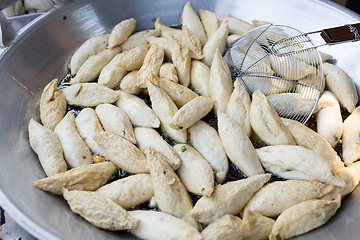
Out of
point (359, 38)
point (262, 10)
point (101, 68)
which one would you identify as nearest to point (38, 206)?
point (101, 68)

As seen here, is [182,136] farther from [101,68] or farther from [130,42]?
[130,42]

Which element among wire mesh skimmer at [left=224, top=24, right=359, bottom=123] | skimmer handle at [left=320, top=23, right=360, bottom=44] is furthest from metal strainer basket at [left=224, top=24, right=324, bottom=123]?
skimmer handle at [left=320, top=23, right=360, bottom=44]

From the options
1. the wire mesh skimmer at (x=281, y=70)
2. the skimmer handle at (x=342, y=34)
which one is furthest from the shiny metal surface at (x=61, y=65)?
the skimmer handle at (x=342, y=34)

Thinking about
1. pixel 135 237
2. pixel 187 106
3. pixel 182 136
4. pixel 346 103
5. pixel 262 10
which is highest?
pixel 262 10

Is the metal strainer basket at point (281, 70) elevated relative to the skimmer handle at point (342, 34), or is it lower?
lower

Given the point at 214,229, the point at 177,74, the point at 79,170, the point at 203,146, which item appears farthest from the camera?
the point at 177,74

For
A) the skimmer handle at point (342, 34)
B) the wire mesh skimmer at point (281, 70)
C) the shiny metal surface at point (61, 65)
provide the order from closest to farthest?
the shiny metal surface at point (61, 65), the skimmer handle at point (342, 34), the wire mesh skimmer at point (281, 70)

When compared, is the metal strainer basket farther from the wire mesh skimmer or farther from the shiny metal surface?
the shiny metal surface

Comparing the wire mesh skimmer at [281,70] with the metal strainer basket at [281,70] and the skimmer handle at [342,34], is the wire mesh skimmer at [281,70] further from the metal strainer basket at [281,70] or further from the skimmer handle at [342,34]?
the skimmer handle at [342,34]
